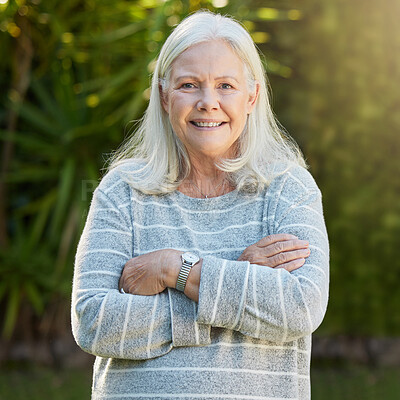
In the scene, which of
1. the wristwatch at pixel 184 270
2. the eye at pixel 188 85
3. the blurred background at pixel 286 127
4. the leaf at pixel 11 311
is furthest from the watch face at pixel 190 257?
the leaf at pixel 11 311

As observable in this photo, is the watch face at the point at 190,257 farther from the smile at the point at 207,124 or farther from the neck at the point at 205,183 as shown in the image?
the smile at the point at 207,124

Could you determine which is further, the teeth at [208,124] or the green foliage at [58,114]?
the green foliage at [58,114]

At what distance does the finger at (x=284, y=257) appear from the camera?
6.05ft

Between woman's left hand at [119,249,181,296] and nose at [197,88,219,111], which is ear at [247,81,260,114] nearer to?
nose at [197,88,219,111]

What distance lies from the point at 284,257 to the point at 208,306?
0.85ft

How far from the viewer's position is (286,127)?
5.04 meters

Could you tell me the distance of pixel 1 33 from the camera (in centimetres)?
523

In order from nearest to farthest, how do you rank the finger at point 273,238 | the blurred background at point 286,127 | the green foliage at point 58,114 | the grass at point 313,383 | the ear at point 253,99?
1. the finger at point 273,238
2. the ear at point 253,99
3. the grass at point 313,383
4. the blurred background at point 286,127
5. the green foliage at point 58,114

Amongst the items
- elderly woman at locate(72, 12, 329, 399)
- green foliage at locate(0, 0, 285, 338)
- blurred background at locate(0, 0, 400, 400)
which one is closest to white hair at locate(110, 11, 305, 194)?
elderly woman at locate(72, 12, 329, 399)

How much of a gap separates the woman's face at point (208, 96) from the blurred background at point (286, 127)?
257cm

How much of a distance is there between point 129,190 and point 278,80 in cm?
336

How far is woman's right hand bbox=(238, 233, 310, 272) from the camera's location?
185 centimetres

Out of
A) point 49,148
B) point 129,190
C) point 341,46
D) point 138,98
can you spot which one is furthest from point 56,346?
point 129,190

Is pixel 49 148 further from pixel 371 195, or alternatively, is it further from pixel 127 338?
pixel 127 338
